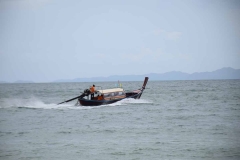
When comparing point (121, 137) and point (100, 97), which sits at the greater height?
point (100, 97)

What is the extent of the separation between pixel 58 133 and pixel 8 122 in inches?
335

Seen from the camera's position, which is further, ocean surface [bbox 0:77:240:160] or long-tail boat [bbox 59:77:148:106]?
long-tail boat [bbox 59:77:148:106]

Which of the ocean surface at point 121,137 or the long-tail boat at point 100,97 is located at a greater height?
the long-tail boat at point 100,97

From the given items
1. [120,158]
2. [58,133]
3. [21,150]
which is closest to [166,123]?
[58,133]

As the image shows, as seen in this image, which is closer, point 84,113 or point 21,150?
point 21,150

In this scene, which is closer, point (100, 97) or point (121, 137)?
point (121, 137)

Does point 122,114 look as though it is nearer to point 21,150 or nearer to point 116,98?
point 116,98

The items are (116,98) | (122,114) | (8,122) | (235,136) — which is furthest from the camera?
(116,98)

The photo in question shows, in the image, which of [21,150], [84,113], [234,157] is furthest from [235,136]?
[84,113]

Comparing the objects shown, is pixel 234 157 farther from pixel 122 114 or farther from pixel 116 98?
pixel 116 98

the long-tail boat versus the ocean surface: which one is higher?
the long-tail boat

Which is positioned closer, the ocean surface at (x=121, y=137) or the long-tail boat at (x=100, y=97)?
the ocean surface at (x=121, y=137)

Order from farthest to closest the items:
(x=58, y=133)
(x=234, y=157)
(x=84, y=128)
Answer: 1. (x=84, y=128)
2. (x=58, y=133)
3. (x=234, y=157)

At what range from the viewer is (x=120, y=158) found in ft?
54.4
